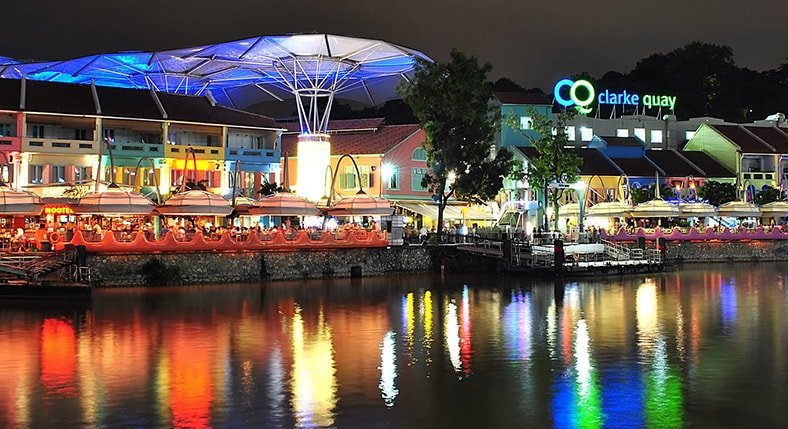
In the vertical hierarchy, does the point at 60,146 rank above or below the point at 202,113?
below

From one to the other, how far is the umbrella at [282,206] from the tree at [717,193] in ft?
131

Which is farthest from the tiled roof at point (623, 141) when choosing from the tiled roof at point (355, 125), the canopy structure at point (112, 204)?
the canopy structure at point (112, 204)

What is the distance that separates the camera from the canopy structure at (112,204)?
162ft

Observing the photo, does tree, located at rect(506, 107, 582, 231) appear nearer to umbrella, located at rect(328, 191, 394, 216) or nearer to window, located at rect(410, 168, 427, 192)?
window, located at rect(410, 168, 427, 192)

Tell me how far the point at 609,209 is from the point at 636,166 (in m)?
11.7

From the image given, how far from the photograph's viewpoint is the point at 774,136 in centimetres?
9375

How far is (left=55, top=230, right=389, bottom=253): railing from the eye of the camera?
156 feet

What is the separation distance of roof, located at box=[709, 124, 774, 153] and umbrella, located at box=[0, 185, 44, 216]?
62.1 m

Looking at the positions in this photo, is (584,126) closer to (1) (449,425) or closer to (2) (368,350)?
(2) (368,350)

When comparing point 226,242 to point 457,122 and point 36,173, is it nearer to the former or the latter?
point 36,173

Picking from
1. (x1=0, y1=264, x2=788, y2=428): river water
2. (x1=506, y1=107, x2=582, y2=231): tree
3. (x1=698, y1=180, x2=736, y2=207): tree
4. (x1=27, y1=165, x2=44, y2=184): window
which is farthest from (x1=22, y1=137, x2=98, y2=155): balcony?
(x1=698, y1=180, x2=736, y2=207): tree

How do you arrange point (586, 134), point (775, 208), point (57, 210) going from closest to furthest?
1. point (57, 210)
2. point (775, 208)
3. point (586, 134)

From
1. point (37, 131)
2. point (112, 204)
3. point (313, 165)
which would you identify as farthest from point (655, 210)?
point (37, 131)

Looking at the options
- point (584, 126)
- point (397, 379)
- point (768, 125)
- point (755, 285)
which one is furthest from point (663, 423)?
point (768, 125)
